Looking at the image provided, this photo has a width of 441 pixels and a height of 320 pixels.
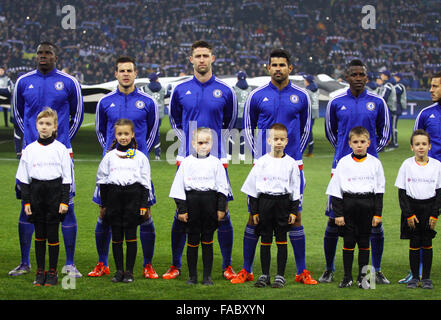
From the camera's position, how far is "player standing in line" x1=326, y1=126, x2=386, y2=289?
19.4 feet

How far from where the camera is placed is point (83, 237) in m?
8.27

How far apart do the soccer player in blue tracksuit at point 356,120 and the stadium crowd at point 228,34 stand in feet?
90.6

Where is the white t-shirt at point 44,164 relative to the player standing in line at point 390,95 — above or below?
below

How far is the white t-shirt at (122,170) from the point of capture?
6035 mm

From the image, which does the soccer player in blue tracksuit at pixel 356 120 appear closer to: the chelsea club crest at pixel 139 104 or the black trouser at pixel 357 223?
the black trouser at pixel 357 223

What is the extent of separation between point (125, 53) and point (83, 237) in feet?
95.4

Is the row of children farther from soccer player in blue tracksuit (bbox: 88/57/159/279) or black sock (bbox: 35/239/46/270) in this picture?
soccer player in blue tracksuit (bbox: 88/57/159/279)

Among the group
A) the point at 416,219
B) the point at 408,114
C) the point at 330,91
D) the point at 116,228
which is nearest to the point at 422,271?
the point at 416,219

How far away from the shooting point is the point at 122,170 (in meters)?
6.04

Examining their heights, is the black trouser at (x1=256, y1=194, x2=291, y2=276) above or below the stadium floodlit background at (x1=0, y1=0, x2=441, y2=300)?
below

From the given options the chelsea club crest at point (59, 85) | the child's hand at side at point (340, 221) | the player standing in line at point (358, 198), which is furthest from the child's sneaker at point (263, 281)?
the chelsea club crest at point (59, 85)

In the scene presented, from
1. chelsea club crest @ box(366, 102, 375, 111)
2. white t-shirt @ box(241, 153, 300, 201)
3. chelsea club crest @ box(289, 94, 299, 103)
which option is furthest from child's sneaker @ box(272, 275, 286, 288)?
chelsea club crest @ box(366, 102, 375, 111)

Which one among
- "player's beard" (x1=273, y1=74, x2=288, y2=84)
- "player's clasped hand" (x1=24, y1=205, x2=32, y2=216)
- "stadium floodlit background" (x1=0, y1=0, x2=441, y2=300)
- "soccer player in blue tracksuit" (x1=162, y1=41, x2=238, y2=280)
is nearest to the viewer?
"player's clasped hand" (x1=24, y1=205, x2=32, y2=216)

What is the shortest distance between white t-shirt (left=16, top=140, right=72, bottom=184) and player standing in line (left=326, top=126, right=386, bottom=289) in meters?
2.24
